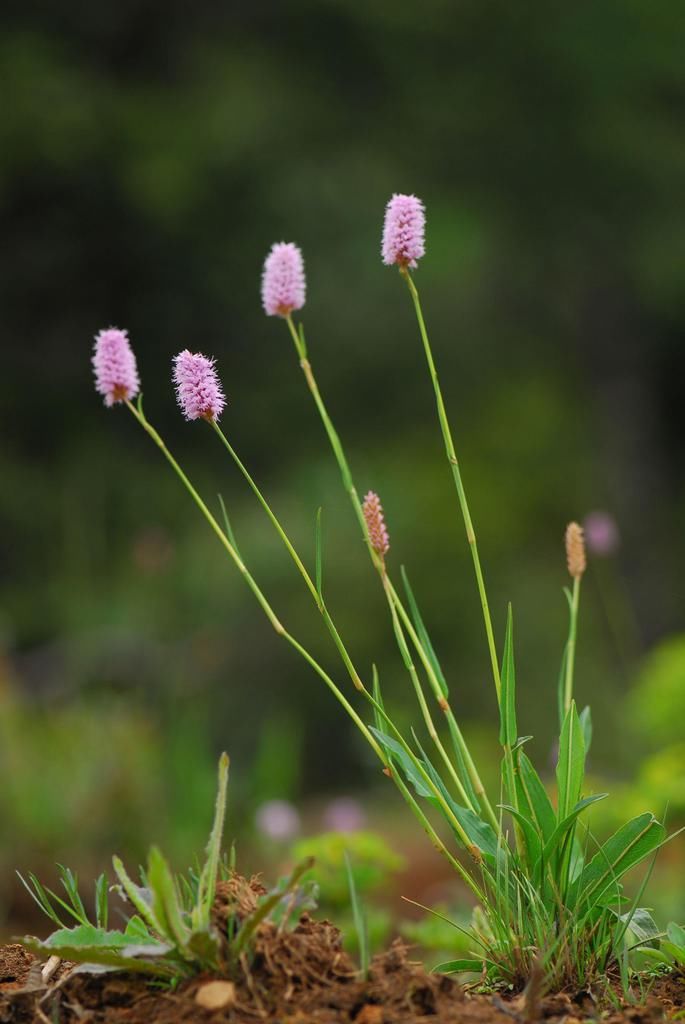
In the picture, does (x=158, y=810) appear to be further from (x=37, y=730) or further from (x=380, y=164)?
(x=380, y=164)

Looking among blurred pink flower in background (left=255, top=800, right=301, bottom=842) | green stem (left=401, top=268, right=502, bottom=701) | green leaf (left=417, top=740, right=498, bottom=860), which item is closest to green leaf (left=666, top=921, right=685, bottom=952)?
green leaf (left=417, top=740, right=498, bottom=860)

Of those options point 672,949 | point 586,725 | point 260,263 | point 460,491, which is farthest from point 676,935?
point 260,263

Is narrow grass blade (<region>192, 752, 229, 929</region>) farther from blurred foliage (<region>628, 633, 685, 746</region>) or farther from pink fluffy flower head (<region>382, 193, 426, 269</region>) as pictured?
blurred foliage (<region>628, 633, 685, 746</region>)

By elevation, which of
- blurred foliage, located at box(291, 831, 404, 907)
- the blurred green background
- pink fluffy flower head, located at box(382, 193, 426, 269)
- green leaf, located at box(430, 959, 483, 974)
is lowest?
blurred foliage, located at box(291, 831, 404, 907)

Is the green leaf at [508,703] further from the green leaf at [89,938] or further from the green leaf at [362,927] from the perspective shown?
the green leaf at [89,938]

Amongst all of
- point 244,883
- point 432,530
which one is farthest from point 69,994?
point 432,530

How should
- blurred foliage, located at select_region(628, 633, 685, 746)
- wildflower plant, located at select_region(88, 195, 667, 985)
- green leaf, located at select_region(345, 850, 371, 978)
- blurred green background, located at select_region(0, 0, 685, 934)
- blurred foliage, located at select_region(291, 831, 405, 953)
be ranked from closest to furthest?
green leaf, located at select_region(345, 850, 371, 978), wildflower plant, located at select_region(88, 195, 667, 985), blurred foliage, located at select_region(291, 831, 405, 953), blurred foliage, located at select_region(628, 633, 685, 746), blurred green background, located at select_region(0, 0, 685, 934)
